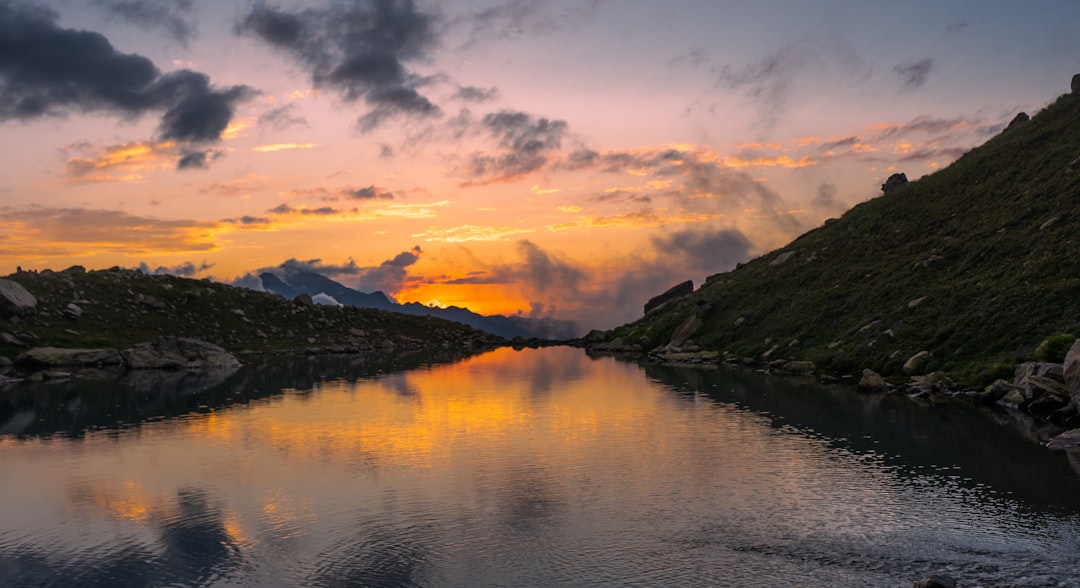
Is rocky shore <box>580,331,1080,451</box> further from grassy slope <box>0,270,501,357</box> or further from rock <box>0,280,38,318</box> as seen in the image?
rock <box>0,280,38,318</box>

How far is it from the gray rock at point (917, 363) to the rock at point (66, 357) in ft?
336

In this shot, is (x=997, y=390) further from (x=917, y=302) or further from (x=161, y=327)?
(x=161, y=327)

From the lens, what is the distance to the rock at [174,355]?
106000mm

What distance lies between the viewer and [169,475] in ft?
130

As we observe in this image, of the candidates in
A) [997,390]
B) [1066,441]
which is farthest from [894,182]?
[1066,441]

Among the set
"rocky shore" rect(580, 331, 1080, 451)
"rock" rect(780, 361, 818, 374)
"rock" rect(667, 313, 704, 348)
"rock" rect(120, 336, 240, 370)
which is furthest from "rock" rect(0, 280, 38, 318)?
"rock" rect(780, 361, 818, 374)

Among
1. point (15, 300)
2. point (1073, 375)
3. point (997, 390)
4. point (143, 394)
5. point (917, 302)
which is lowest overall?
point (143, 394)

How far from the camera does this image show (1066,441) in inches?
1690

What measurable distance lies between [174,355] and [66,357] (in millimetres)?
13355

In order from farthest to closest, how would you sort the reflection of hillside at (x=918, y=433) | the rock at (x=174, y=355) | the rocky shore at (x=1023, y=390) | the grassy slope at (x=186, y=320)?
the grassy slope at (x=186, y=320), the rock at (x=174, y=355), the rocky shore at (x=1023, y=390), the reflection of hillside at (x=918, y=433)

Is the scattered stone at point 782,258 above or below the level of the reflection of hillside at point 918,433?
above

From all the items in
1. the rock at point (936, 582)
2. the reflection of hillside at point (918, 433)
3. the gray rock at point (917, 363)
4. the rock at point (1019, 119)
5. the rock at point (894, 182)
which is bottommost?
the rock at point (936, 582)

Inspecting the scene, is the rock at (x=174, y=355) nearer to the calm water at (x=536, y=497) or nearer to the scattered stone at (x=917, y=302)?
the calm water at (x=536, y=497)

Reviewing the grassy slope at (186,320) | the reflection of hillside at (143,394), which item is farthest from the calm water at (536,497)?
the grassy slope at (186,320)
